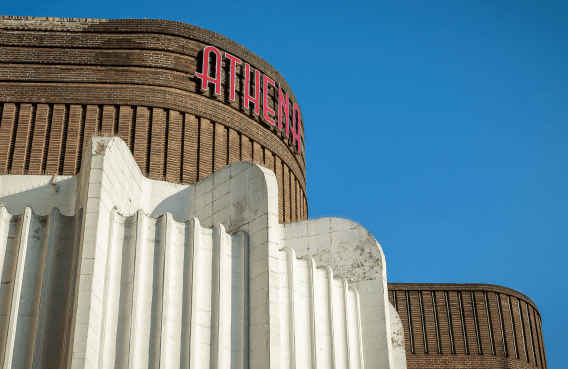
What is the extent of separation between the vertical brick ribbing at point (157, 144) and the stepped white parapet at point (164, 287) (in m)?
4.41

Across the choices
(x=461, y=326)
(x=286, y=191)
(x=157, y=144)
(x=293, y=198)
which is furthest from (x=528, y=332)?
(x=157, y=144)

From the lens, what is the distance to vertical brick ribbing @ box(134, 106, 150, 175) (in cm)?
2327

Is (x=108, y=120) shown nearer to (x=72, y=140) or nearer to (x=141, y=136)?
(x=141, y=136)

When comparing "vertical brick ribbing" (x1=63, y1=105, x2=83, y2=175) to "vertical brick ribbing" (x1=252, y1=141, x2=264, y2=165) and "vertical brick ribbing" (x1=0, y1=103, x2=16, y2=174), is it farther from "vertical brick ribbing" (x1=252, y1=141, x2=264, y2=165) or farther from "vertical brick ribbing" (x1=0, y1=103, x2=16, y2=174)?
"vertical brick ribbing" (x1=252, y1=141, x2=264, y2=165)

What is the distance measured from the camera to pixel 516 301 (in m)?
34.7

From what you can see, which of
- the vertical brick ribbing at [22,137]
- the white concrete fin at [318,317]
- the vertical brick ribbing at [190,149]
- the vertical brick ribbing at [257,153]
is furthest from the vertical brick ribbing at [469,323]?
the vertical brick ribbing at [22,137]

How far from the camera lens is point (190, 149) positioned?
24.1 metres

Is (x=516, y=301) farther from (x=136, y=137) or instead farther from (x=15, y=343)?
(x=15, y=343)

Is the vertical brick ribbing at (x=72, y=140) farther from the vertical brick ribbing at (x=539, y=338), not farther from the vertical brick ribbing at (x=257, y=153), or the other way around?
the vertical brick ribbing at (x=539, y=338)

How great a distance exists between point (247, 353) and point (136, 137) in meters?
10.5

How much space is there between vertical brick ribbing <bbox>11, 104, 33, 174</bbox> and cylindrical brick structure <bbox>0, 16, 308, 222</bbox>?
Result: 0.11ft

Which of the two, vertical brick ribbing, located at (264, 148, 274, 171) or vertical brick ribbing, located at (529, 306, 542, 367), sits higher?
vertical brick ribbing, located at (264, 148, 274, 171)

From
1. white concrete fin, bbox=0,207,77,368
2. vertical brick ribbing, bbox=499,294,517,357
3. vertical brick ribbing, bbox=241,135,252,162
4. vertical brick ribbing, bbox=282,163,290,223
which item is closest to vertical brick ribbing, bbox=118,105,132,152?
vertical brick ribbing, bbox=241,135,252,162

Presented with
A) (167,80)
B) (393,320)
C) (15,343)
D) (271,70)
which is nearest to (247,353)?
(15,343)
